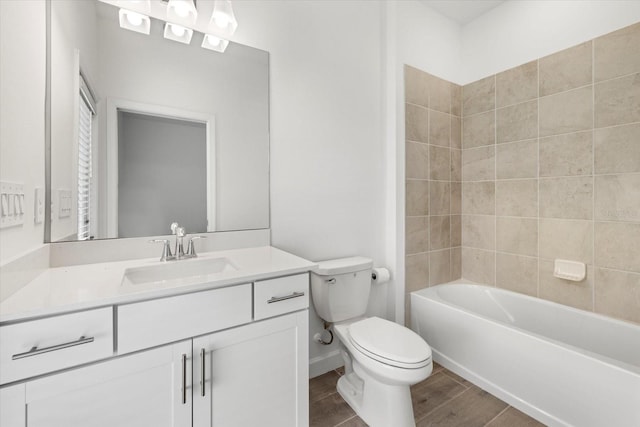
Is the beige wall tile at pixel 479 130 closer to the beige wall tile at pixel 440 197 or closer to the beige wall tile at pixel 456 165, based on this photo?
the beige wall tile at pixel 456 165

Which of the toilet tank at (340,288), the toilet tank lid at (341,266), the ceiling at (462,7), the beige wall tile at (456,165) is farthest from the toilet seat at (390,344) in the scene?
the ceiling at (462,7)

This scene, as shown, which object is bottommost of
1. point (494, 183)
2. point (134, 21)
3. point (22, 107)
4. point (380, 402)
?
A: point (380, 402)

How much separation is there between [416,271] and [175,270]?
5.74 feet

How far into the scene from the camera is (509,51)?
88.7 inches

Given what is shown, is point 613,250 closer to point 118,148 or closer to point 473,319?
point 473,319


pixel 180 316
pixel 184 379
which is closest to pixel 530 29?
pixel 180 316

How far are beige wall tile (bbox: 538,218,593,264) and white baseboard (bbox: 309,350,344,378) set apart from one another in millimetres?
1665

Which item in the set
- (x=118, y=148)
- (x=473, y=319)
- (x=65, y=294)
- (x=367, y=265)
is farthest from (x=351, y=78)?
(x=65, y=294)

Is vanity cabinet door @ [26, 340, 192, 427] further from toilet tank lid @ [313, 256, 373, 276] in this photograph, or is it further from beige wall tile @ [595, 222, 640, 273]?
beige wall tile @ [595, 222, 640, 273]

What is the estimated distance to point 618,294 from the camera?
175 cm

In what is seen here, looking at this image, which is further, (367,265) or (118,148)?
(367,265)

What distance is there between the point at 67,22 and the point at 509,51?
2.82 metres

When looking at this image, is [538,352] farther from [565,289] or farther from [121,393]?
[121,393]

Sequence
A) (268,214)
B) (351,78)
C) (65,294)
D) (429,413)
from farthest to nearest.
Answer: (351,78)
(268,214)
(429,413)
(65,294)
